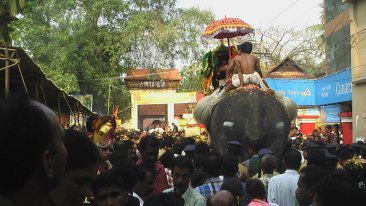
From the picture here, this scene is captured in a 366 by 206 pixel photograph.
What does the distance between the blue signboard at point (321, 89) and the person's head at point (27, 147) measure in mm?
21191

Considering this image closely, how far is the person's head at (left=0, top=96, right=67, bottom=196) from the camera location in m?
1.61

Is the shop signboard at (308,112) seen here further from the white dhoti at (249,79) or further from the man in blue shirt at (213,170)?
the man in blue shirt at (213,170)

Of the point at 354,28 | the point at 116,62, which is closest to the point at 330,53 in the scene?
the point at 354,28

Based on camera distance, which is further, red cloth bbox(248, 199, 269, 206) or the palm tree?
the palm tree

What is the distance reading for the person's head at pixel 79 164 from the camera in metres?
2.47

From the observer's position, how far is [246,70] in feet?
35.3

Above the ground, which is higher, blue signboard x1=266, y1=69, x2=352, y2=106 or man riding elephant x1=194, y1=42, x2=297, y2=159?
blue signboard x1=266, y1=69, x2=352, y2=106

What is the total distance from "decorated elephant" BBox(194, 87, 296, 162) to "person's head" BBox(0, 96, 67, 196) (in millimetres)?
8527

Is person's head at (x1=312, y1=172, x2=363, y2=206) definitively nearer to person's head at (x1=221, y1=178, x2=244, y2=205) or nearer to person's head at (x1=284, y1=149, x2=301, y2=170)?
person's head at (x1=221, y1=178, x2=244, y2=205)

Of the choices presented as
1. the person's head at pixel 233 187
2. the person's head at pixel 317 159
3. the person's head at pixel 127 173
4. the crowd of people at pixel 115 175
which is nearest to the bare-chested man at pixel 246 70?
the crowd of people at pixel 115 175

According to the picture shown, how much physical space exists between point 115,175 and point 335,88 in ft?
69.7

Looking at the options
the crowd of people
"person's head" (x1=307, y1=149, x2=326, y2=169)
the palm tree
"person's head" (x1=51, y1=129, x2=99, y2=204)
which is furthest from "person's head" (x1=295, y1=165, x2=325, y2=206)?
the palm tree

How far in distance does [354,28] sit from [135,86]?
25530 millimetres

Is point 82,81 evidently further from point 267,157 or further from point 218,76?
point 267,157
